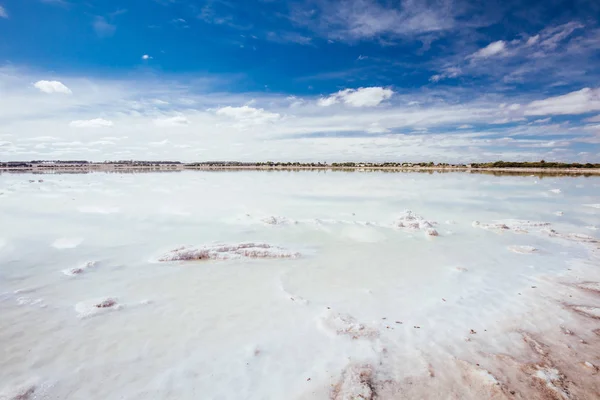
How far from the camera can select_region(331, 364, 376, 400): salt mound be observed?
151 inches

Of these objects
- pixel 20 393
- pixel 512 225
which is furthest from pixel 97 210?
pixel 512 225

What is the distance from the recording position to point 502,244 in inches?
452

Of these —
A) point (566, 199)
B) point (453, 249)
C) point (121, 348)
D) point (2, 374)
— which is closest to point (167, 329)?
point (121, 348)

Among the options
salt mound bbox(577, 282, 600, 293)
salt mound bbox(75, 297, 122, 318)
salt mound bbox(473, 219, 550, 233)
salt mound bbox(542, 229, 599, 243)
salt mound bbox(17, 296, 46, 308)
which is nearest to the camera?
salt mound bbox(75, 297, 122, 318)

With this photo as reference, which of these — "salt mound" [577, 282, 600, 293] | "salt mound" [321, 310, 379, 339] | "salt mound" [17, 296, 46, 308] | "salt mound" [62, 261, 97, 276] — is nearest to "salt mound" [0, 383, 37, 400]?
"salt mound" [17, 296, 46, 308]

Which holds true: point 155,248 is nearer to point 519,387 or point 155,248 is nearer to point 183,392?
point 183,392

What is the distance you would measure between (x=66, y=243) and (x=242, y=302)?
28.0 ft

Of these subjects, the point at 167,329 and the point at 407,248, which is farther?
the point at 407,248

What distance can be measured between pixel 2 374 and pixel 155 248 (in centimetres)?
636

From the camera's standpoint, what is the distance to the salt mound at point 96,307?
5.87 metres

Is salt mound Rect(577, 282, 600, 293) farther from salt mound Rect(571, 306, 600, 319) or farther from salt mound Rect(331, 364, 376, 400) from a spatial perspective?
salt mound Rect(331, 364, 376, 400)

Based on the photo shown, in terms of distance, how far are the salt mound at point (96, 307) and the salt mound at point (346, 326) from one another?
13.7 ft

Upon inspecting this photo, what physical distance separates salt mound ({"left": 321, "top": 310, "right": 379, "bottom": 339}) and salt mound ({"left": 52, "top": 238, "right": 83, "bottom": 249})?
31.7 feet

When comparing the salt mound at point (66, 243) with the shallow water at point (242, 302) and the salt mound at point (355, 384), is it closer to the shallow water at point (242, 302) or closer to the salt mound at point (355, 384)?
the shallow water at point (242, 302)
